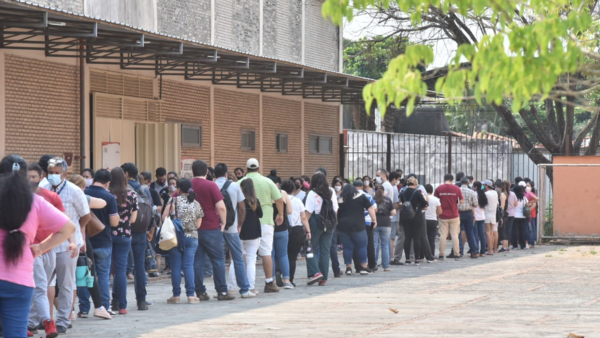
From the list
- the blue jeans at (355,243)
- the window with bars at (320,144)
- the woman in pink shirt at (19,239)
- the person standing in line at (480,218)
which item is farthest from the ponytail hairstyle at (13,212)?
the window with bars at (320,144)

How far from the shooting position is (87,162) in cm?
2078

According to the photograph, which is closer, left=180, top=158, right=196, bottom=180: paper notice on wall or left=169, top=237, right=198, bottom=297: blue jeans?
left=169, top=237, right=198, bottom=297: blue jeans

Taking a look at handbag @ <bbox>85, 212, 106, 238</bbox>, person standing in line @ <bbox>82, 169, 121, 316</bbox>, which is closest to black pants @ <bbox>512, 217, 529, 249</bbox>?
person standing in line @ <bbox>82, 169, 121, 316</bbox>

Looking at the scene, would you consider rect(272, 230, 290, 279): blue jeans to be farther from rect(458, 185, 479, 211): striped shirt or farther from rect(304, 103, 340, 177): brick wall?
rect(304, 103, 340, 177): brick wall

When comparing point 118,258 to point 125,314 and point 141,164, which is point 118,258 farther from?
point 141,164

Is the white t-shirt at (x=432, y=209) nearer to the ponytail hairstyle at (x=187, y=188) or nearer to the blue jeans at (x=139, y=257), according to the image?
the ponytail hairstyle at (x=187, y=188)

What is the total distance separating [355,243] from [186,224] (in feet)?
17.2

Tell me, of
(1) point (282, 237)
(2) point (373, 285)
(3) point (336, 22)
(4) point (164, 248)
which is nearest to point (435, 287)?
(2) point (373, 285)

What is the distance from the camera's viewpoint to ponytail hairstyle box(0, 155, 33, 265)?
276 inches

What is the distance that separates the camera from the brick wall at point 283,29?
2848 centimetres

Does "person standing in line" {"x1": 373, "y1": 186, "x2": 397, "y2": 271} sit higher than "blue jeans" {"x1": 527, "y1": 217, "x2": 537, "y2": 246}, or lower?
higher

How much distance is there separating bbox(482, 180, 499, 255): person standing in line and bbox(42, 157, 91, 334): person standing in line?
578 inches

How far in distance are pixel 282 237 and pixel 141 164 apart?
318 inches

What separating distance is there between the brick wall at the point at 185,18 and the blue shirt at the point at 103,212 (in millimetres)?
12202
